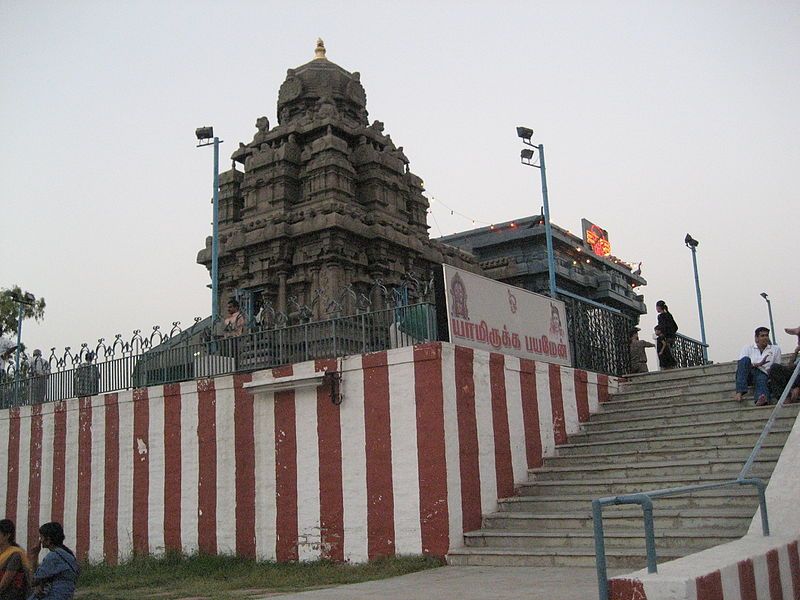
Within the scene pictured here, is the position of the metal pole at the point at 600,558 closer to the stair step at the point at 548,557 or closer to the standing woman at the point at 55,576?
the stair step at the point at 548,557

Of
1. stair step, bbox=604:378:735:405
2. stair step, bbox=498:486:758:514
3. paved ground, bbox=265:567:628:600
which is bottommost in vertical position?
paved ground, bbox=265:567:628:600

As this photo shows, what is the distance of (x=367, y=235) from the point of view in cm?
2681

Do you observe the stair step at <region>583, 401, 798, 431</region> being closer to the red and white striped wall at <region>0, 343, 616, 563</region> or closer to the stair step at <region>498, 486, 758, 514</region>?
the red and white striped wall at <region>0, 343, 616, 563</region>

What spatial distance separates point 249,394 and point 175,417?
1765 millimetres

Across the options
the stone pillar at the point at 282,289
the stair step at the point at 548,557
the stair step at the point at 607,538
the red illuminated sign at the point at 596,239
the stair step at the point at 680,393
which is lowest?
the stair step at the point at 548,557

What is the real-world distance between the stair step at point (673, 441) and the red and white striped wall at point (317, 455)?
39cm

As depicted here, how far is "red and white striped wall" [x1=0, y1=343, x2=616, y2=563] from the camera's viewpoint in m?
10.8

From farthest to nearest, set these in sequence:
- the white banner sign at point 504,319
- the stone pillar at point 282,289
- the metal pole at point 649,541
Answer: the stone pillar at point 282,289
the white banner sign at point 504,319
the metal pole at point 649,541

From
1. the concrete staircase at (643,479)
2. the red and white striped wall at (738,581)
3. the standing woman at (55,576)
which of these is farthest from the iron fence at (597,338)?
the standing woman at (55,576)

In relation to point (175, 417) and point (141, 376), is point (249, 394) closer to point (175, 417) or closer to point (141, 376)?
point (175, 417)

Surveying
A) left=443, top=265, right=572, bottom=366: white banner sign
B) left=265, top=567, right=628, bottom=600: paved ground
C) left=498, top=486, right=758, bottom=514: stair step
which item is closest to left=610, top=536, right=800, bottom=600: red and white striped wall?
left=265, top=567, right=628, bottom=600: paved ground

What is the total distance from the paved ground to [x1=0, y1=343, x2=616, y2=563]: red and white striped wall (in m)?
1.30

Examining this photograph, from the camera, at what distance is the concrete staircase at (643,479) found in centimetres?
920

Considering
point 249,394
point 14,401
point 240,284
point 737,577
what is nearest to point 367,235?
point 240,284
